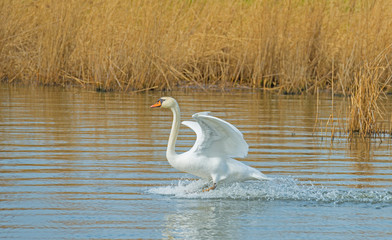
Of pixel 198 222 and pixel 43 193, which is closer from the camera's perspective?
pixel 198 222

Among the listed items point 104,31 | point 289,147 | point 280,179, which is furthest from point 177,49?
point 280,179

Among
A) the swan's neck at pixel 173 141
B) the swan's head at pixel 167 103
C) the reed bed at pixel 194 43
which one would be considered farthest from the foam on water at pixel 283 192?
the reed bed at pixel 194 43

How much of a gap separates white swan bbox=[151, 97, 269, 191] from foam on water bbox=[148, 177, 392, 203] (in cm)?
14

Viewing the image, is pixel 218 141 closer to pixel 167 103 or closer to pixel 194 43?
pixel 167 103

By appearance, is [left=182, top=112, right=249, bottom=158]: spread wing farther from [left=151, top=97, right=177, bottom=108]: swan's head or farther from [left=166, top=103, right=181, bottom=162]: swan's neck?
[left=151, top=97, right=177, bottom=108]: swan's head

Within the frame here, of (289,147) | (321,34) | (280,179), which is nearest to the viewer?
(280,179)

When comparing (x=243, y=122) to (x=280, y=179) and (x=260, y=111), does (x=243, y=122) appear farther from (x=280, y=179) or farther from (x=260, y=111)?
(x=280, y=179)

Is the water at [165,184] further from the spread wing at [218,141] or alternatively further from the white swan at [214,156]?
the spread wing at [218,141]

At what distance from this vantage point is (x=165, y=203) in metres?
6.93

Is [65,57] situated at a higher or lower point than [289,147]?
higher

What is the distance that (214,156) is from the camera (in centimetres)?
766

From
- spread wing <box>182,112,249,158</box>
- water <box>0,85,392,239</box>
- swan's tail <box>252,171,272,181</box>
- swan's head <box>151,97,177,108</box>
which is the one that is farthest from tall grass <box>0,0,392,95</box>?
swan's tail <box>252,171,272,181</box>

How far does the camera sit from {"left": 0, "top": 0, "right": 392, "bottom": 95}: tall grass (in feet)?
53.4

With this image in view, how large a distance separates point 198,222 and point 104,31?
35.8 ft
